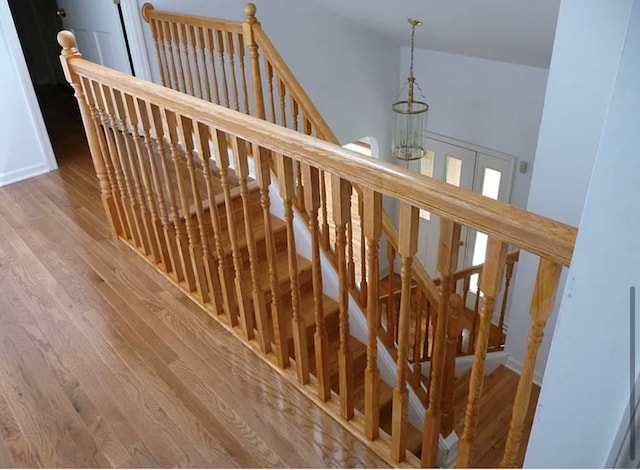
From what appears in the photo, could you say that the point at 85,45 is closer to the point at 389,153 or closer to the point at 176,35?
the point at 176,35

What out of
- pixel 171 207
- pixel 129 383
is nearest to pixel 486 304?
pixel 129 383

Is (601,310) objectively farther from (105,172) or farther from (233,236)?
(105,172)

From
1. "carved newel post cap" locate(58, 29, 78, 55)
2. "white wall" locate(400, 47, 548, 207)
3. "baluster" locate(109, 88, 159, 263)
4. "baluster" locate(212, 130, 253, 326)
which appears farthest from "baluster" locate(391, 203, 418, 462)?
"white wall" locate(400, 47, 548, 207)

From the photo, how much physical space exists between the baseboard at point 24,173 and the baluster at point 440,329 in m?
3.44

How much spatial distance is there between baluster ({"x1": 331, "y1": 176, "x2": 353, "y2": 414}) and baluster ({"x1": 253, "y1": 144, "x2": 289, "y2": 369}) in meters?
0.28

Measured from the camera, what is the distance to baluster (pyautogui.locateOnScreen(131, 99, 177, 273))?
6.24ft

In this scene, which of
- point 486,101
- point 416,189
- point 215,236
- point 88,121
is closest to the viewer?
point 416,189

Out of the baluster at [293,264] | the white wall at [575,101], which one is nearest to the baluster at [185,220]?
the baluster at [293,264]

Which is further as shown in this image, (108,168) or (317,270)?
(108,168)

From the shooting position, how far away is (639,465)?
0.70m

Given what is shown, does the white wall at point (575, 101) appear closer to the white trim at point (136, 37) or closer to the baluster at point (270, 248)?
the baluster at point (270, 248)

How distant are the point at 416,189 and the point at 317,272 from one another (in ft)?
1.78

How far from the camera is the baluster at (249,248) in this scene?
1.52m

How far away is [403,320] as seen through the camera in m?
1.26
